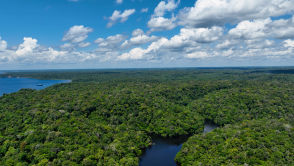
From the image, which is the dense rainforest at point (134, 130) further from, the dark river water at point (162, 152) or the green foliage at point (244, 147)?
the dark river water at point (162, 152)

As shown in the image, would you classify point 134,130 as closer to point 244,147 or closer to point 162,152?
point 162,152

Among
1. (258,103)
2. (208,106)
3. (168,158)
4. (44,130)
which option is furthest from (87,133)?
(258,103)

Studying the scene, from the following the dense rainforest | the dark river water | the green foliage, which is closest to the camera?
the green foliage

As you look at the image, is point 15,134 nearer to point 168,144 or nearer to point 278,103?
point 168,144

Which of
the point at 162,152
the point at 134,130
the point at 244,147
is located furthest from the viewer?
the point at 134,130

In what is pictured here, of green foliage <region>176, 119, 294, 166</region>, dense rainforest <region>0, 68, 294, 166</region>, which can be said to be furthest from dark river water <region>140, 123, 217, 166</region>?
green foliage <region>176, 119, 294, 166</region>

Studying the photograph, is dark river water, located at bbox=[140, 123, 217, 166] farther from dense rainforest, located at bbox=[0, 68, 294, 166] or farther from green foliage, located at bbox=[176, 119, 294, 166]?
green foliage, located at bbox=[176, 119, 294, 166]

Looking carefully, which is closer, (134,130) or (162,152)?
(162,152)

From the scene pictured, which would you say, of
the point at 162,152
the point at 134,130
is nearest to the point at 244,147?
the point at 162,152
